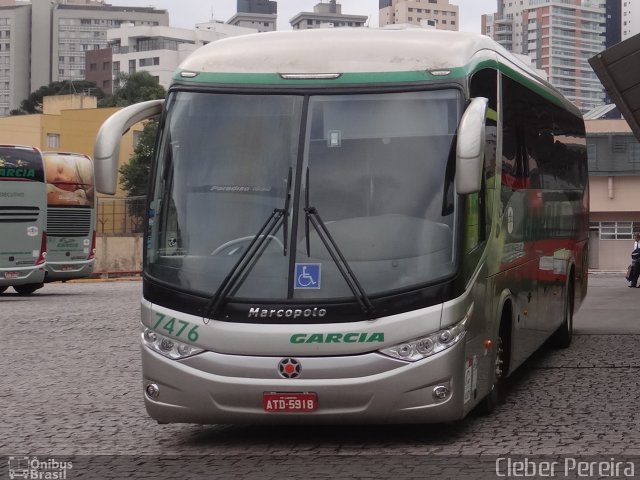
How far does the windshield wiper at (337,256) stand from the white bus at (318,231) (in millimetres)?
12

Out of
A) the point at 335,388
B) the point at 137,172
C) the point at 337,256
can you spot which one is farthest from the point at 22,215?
the point at 137,172

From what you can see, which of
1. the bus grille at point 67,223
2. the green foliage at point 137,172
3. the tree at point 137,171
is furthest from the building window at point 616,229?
the bus grille at point 67,223

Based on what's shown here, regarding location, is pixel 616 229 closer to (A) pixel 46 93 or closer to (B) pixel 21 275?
(B) pixel 21 275

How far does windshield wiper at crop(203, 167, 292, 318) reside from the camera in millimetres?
8414

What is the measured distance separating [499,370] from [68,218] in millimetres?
25280

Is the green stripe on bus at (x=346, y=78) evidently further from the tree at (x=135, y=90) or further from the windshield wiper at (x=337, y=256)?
the tree at (x=135, y=90)

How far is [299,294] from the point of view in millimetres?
8367

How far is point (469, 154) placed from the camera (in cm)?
816

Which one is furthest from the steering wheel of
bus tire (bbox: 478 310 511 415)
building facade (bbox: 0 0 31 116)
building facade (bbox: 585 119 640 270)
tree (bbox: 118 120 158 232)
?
building facade (bbox: 0 0 31 116)

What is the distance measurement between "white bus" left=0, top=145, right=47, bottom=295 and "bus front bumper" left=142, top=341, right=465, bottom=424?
2252cm

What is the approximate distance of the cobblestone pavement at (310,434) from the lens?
7906mm

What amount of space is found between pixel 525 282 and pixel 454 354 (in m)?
3.28

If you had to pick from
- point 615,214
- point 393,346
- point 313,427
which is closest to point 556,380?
point 313,427

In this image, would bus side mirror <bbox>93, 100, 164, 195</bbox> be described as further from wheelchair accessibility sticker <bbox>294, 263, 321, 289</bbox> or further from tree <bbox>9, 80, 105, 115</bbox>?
tree <bbox>9, 80, 105, 115</bbox>
